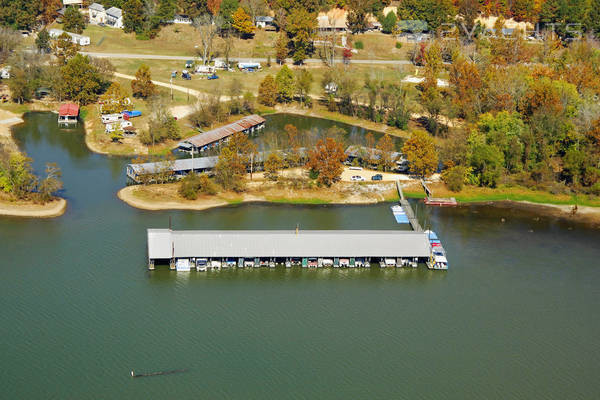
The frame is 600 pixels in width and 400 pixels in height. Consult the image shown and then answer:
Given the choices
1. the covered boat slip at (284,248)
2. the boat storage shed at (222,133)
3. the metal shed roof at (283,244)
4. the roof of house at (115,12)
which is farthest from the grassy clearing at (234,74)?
the covered boat slip at (284,248)

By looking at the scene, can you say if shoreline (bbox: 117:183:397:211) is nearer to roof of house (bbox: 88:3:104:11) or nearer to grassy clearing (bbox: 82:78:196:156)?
grassy clearing (bbox: 82:78:196:156)

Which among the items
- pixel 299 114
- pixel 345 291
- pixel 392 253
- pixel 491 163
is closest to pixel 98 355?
pixel 345 291

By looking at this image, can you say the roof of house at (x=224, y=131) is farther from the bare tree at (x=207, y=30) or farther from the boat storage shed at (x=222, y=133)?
the bare tree at (x=207, y=30)

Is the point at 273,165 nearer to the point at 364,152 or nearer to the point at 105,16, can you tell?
the point at 364,152

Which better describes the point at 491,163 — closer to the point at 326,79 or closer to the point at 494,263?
the point at 494,263

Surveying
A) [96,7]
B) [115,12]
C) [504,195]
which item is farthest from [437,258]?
[96,7]
